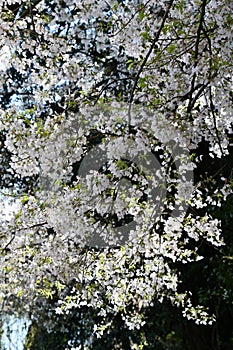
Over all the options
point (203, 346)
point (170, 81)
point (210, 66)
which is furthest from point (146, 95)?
point (203, 346)

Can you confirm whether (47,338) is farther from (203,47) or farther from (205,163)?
(203,47)

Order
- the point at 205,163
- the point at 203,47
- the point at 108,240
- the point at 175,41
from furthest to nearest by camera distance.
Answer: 1. the point at 205,163
2. the point at 108,240
3. the point at 175,41
4. the point at 203,47

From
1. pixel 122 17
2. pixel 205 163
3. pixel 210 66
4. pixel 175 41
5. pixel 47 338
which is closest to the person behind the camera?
pixel 210 66

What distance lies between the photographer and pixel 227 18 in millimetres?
2316

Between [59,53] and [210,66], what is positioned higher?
[59,53]

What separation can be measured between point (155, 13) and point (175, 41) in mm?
248

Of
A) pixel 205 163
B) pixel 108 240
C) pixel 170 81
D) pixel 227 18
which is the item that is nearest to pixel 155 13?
pixel 170 81

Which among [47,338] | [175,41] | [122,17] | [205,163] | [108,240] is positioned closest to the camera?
[175,41]

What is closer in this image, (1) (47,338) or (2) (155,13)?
(2) (155,13)

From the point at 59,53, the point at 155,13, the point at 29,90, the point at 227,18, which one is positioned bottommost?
the point at 227,18

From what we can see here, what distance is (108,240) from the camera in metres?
3.50

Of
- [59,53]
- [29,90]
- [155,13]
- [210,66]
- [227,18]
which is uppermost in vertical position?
[29,90]

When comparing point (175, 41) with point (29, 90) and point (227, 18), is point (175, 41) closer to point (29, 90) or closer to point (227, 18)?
point (227, 18)

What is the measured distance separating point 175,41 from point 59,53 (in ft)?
1.85
